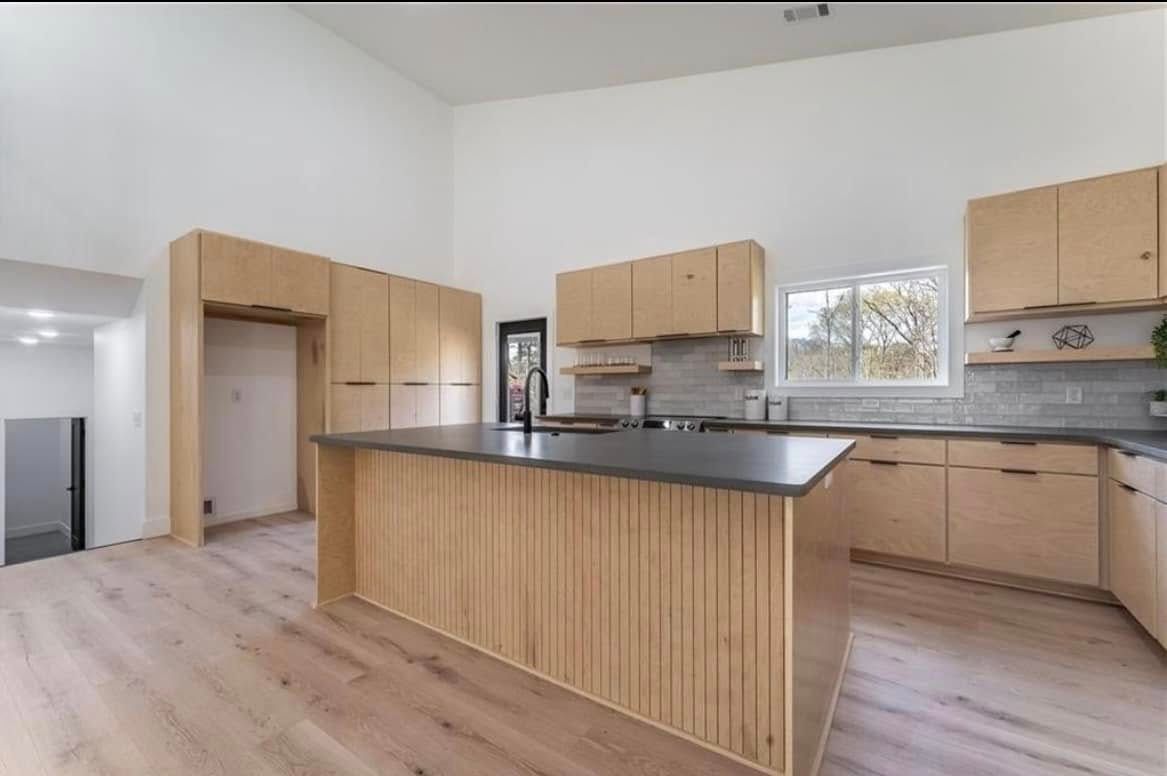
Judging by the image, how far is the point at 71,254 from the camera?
11.6 feet

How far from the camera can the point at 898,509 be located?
3.16 m

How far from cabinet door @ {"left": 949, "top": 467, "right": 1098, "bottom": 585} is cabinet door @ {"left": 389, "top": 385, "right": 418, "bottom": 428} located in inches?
176

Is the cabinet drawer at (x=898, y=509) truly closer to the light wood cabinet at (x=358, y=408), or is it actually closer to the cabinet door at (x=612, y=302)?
the cabinet door at (x=612, y=302)

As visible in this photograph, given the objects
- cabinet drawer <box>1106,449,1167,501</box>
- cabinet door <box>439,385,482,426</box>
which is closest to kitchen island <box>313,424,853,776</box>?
cabinet drawer <box>1106,449,1167,501</box>

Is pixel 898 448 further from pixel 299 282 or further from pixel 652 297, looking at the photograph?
pixel 299 282

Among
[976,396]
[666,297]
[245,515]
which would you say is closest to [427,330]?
[245,515]

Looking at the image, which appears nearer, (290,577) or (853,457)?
(290,577)

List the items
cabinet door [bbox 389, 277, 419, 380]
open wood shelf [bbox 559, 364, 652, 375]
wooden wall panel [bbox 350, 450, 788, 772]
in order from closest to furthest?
wooden wall panel [bbox 350, 450, 788, 772] < open wood shelf [bbox 559, 364, 652, 375] < cabinet door [bbox 389, 277, 419, 380]

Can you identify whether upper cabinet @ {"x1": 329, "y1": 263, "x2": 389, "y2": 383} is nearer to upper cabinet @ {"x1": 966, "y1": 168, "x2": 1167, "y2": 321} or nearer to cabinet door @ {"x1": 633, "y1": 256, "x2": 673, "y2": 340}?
cabinet door @ {"x1": 633, "y1": 256, "x2": 673, "y2": 340}

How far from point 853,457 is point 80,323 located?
6105 mm

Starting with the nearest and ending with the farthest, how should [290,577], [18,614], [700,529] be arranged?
[700,529] → [18,614] → [290,577]

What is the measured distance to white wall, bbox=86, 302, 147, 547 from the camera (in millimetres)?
3975

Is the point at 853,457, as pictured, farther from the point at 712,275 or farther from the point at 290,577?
the point at 290,577

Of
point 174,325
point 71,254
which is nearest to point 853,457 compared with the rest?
point 174,325
